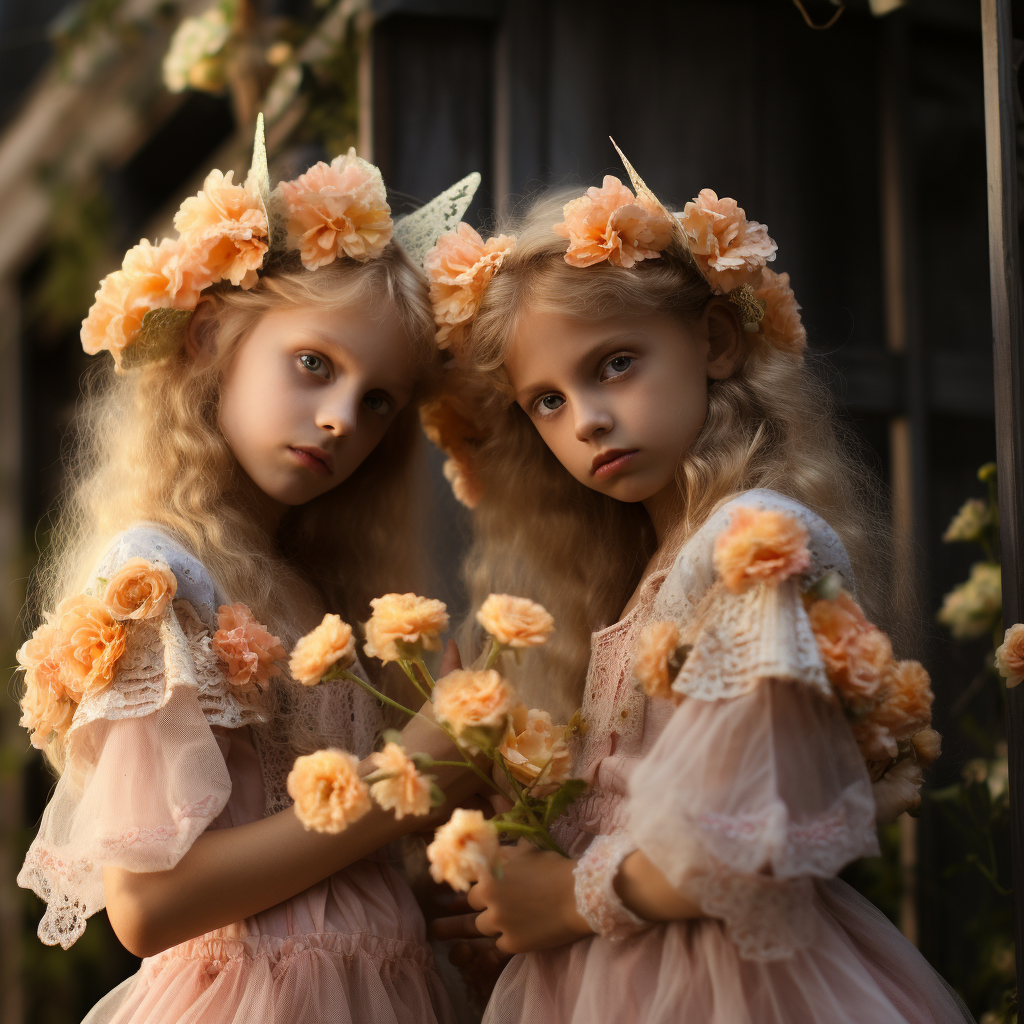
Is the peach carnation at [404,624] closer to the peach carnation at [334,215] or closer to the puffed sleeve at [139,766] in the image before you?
the puffed sleeve at [139,766]

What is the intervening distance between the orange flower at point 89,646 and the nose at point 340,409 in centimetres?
42

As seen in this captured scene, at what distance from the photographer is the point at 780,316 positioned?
63.9 inches

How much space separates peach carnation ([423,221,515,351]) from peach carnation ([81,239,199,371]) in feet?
1.16

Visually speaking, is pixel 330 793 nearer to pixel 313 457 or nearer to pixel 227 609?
pixel 227 609

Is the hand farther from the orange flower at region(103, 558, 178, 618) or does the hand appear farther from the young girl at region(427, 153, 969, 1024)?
the orange flower at region(103, 558, 178, 618)

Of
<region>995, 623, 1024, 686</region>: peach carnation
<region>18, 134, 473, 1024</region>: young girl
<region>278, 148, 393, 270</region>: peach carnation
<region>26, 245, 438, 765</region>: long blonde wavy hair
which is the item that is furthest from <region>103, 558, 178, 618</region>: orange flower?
<region>995, 623, 1024, 686</region>: peach carnation

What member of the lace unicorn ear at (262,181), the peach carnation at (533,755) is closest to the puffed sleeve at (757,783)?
the peach carnation at (533,755)

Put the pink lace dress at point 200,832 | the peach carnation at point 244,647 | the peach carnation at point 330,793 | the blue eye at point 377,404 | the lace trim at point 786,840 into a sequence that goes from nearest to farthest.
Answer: the lace trim at point 786,840
the peach carnation at point 330,793
the pink lace dress at point 200,832
the peach carnation at point 244,647
the blue eye at point 377,404

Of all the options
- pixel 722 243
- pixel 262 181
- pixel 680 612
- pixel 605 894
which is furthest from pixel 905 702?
pixel 262 181

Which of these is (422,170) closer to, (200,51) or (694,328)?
(200,51)

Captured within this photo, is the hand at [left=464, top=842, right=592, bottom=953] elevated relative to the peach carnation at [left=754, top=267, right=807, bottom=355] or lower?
lower

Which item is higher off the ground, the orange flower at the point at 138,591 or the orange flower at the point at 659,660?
the orange flower at the point at 138,591

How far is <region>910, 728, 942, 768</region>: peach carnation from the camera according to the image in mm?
1469

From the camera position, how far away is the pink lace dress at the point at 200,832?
130 cm
